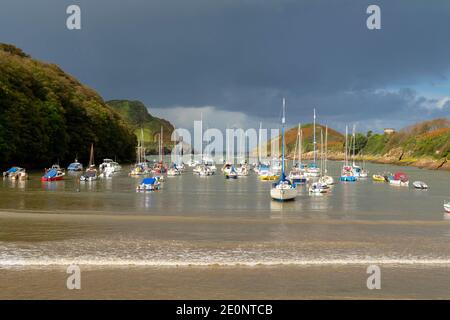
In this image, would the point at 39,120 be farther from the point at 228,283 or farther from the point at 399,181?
the point at 228,283

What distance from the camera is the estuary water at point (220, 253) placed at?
1647 cm

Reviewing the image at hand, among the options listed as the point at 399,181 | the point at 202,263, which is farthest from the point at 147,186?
the point at 399,181

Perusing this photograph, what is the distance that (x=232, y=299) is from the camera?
15.3 metres

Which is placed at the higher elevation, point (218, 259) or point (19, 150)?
point (19, 150)

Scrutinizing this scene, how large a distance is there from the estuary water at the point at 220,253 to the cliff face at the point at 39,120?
59.5 meters

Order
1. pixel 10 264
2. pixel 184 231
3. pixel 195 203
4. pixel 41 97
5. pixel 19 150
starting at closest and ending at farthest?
1. pixel 10 264
2. pixel 184 231
3. pixel 195 203
4. pixel 19 150
5. pixel 41 97

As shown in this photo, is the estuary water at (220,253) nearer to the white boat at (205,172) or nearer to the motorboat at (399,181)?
the motorboat at (399,181)

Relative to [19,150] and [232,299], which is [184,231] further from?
[19,150]

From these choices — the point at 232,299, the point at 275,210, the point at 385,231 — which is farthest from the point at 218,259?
the point at 275,210

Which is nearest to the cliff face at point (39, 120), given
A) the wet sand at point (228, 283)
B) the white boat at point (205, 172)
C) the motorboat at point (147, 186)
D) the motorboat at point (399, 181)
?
the motorboat at point (147, 186)
